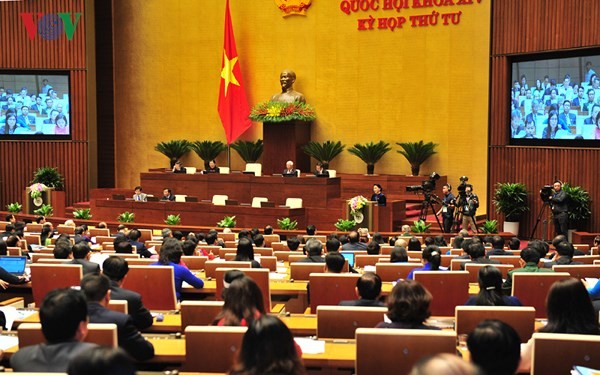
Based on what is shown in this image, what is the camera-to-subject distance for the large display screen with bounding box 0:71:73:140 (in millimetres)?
20172

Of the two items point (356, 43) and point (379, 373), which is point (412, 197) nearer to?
point (356, 43)

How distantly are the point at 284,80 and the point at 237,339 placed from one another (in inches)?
619

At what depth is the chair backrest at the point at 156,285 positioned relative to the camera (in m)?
6.20

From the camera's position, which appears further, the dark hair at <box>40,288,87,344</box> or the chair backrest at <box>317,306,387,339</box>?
the chair backrest at <box>317,306,387,339</box>

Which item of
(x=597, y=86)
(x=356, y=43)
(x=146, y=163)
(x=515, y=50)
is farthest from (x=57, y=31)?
(x=597, y=86)

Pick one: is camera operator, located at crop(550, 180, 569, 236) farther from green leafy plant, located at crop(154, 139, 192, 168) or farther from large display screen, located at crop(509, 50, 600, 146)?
green leafy plant, located at crop(154, 139, 192, 168)

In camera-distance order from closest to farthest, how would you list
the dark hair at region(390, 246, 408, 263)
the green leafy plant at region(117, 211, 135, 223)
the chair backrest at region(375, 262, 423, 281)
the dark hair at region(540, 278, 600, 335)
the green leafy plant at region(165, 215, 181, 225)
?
the dark hair at region(540, 278, 600, 335)
the chair backrest at region(375, 262, 423, 281)
the dark hair at region(390, 246, 408, 263)
the green leafy plant at region(165, 215, 181, 225)
the green leafy plant at region(117, 211, 135, 223)

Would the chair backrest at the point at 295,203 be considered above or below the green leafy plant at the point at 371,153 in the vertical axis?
below

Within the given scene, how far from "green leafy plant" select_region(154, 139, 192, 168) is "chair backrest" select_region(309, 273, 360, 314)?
14.4m

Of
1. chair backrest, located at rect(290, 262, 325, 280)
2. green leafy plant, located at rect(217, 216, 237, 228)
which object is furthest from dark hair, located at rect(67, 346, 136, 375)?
green leafy plant, located at rect(217, 216, 237, 228)

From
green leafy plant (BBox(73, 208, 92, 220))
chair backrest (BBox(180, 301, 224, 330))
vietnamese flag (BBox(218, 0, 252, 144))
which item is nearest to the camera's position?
chair backrest (BBox(180, 301, 224, 330))

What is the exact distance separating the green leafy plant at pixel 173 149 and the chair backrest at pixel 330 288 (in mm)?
14439

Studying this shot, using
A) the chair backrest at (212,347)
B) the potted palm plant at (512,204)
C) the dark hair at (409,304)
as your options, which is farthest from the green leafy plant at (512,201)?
the chair backrest at (212,347)

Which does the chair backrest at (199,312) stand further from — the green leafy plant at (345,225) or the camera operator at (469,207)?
the camera operator at (469,207)
